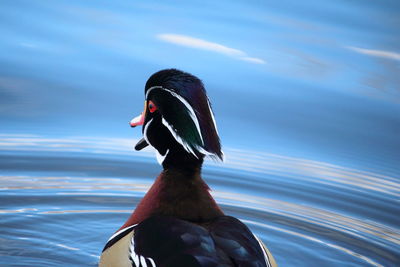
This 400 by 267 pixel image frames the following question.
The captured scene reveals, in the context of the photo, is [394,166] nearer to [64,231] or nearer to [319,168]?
[319,168]

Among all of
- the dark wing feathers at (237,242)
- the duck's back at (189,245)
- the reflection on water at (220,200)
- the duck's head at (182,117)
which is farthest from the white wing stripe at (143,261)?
the reflection on water at (220,200)

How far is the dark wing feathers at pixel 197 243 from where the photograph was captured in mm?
3143

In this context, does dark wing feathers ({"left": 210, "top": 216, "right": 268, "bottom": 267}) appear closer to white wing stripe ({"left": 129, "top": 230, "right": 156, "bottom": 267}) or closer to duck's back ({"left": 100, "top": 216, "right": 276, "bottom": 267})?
duck's back ({"left": 100, "top": 216, "right": 276, "bottom": 267})

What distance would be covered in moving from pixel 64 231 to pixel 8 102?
1.70 meters

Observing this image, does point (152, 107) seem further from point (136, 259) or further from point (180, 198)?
point (136, 259)

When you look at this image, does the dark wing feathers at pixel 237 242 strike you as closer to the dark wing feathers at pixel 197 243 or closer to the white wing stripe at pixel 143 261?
the dark wing feathers at pixel 197 243

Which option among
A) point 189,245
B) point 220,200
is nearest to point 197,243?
point 189,245

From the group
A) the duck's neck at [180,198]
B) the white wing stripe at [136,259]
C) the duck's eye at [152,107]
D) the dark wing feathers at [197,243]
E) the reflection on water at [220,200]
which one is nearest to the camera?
the dark wing feathers at [197,243]

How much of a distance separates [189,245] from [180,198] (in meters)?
0.49

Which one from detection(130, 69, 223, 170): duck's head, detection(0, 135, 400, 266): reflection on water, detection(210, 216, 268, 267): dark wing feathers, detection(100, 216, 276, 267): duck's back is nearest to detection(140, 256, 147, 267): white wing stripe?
detection(100, 216, 276, 267): duck's back

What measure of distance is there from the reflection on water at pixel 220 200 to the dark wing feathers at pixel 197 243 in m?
0.76

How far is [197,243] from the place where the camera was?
10.5 ft

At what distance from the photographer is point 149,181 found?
16.9 feet

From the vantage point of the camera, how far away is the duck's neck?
3598 mm
